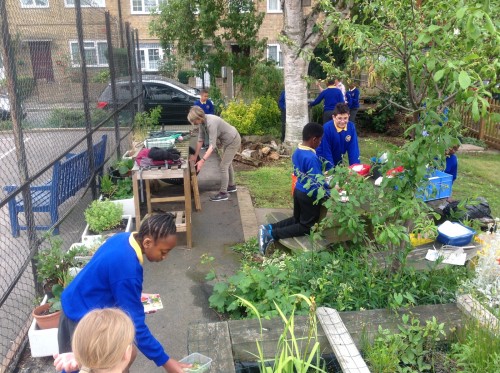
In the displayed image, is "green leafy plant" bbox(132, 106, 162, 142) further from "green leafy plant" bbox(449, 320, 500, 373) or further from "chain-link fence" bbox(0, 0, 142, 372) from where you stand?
"green leafy plant" bbox(449, 320, 500, 373)

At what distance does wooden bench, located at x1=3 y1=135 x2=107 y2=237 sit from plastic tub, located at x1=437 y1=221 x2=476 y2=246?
13.4ft

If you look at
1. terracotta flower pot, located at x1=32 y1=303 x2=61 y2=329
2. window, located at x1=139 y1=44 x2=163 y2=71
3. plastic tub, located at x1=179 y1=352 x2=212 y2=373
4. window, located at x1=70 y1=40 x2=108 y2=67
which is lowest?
terracotta flower pot, located at x1=32 y1=303 x2=61 y2=329

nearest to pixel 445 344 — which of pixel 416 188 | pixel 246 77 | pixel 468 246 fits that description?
pixel 416 188

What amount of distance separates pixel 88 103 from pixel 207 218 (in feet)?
7.41

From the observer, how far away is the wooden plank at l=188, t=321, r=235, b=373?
2732 millimetres

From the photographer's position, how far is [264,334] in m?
3.04

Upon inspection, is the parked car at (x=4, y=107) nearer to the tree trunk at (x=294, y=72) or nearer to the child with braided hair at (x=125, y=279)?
the child with braided hair at (x=125, y=279)

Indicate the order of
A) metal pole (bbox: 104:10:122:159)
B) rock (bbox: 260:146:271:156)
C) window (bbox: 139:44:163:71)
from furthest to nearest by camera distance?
window (bbox: 139:44:163:71)
rock (bbox: 260:146:271:156)
metal pole (bbox: 104:10:122:159)

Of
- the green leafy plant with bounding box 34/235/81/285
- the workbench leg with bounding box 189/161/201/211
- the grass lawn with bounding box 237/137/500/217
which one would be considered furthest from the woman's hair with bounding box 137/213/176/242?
the grass lawn with bounding box 237/137/500/217

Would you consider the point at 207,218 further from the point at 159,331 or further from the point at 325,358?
the point at 325,358

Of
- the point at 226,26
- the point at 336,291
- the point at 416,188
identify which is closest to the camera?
the point at 416,188

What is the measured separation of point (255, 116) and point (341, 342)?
8.87m

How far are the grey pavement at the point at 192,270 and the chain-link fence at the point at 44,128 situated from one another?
972 mm

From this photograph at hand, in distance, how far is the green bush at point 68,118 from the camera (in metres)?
5.19
